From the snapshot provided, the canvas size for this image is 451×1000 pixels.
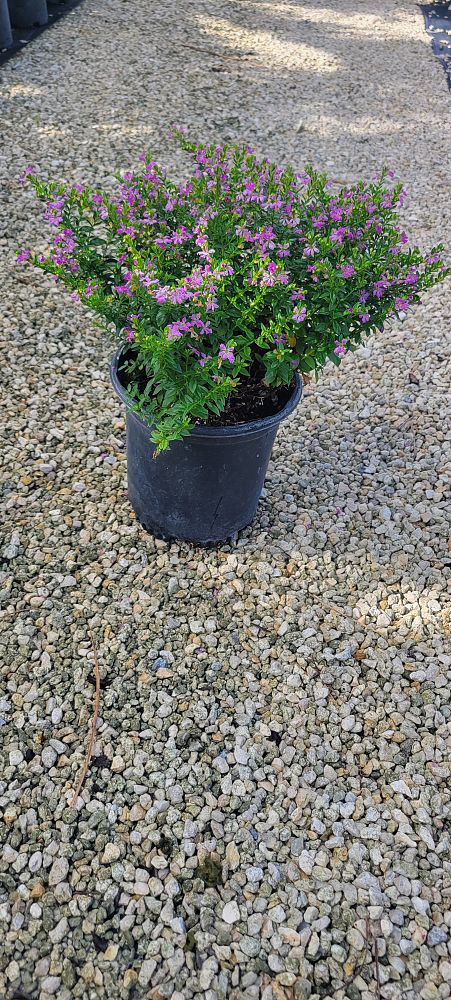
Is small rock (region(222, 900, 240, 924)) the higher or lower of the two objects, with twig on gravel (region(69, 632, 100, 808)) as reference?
lower

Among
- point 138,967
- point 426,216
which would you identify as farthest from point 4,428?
point 426,216

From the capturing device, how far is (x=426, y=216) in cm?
482

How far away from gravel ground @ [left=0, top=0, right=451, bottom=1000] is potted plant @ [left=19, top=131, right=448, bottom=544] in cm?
40

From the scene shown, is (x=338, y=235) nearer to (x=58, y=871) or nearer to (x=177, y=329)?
(x=177, y=329)

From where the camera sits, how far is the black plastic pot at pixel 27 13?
21.2 feet

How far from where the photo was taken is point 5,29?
20.3ft

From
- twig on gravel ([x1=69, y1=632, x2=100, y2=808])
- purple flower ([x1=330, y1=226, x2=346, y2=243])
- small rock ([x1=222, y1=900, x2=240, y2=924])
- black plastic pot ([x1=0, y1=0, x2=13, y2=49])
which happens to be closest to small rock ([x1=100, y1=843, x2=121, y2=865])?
twig on gravel ([x1=69, y1=632, x2=100, y2=808])

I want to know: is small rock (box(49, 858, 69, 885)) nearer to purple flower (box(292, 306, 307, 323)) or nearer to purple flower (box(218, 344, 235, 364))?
purple flower (box(218, 344, 235, 364))

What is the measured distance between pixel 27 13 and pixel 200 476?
6.26m

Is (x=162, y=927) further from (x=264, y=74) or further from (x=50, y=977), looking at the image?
(x=264, y=74)

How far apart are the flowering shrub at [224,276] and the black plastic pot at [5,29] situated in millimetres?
4864

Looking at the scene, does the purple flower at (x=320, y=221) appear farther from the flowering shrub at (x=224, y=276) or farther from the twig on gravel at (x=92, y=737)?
the twig on gravel at (x=92, y=737)

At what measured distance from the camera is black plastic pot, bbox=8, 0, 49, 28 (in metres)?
6.46

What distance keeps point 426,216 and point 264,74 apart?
277 centimetres
